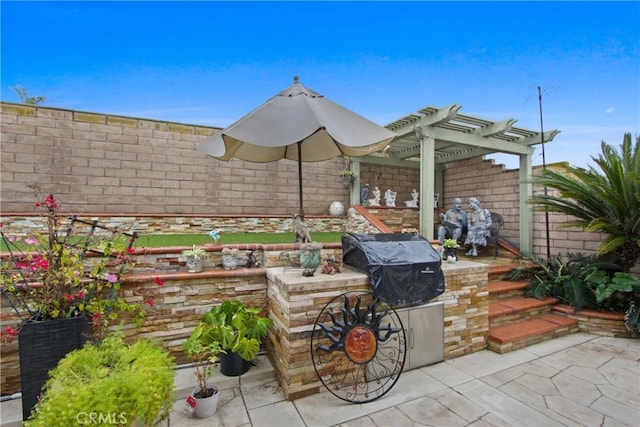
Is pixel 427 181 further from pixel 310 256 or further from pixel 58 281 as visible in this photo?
pixel 58 281

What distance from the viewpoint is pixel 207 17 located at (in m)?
4.82

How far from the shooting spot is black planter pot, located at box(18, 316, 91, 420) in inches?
82.5

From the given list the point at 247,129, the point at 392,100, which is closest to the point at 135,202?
the point at 247,129

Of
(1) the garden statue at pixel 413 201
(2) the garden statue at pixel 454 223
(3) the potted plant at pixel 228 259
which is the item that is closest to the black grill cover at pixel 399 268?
(3) the potted plant at pixel 228 259

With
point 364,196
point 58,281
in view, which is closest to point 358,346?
point 58,281

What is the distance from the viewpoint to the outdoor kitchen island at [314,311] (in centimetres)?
250

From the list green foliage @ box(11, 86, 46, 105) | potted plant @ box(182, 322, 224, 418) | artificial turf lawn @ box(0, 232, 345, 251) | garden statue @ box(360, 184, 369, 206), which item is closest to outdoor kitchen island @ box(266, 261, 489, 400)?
potted plant @ box(182, 322, 224, 418)

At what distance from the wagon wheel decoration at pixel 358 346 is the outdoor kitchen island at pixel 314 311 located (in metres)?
0.09

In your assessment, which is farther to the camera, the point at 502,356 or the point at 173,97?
the point at 173,97

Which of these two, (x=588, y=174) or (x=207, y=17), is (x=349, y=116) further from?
(x=588, y=174)

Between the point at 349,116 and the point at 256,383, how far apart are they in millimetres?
2855

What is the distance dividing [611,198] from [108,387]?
19.8 ft

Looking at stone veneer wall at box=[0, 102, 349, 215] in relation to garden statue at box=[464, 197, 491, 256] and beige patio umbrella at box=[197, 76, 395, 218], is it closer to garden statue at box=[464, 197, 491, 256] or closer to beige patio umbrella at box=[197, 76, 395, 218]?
beige patio umbrella at box=[197, 76, 395, 218]

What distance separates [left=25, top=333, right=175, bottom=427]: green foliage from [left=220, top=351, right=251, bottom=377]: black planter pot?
2.54 feet
